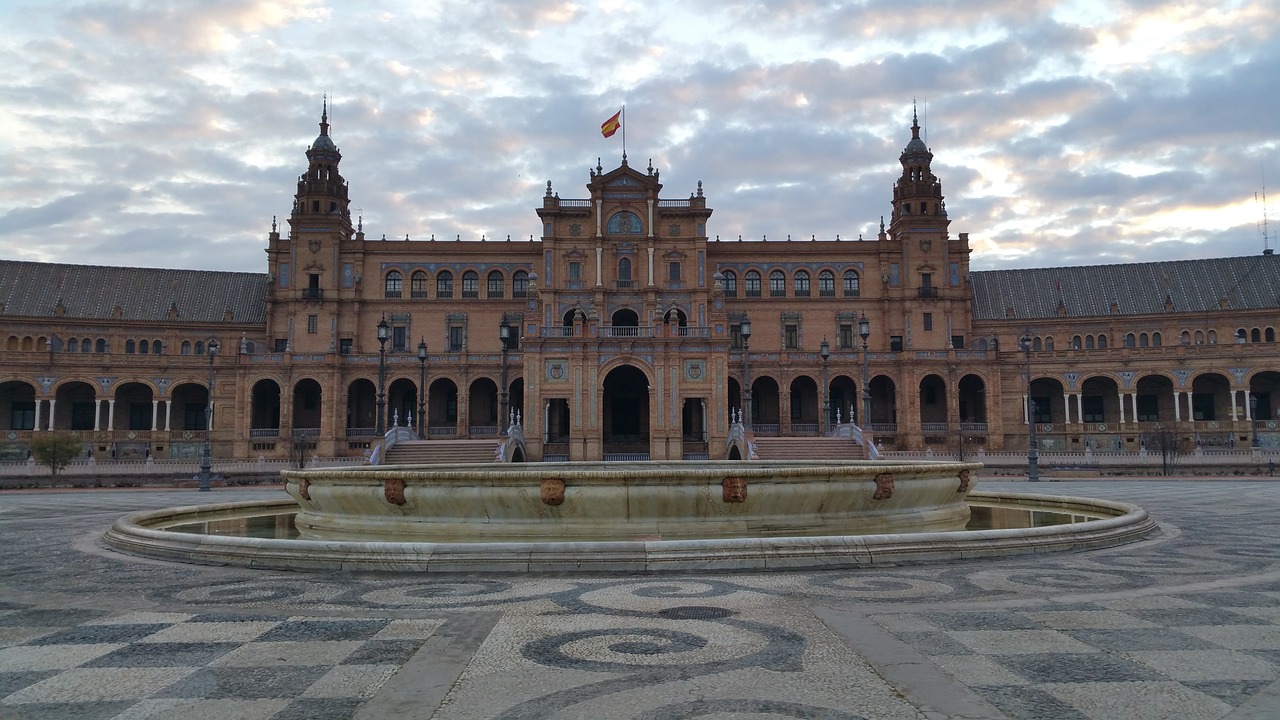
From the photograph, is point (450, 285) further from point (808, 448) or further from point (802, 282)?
point (808, 448)

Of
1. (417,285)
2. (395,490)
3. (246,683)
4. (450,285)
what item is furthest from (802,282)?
(246,683)

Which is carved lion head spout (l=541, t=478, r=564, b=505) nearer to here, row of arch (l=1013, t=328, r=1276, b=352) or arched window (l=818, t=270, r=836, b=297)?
arched window (l=818, t=270, r=836, b=297)

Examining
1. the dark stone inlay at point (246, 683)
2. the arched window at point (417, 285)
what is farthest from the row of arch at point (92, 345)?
the dark stone inlay at point (246, 683)

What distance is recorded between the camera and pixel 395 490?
12773 mm

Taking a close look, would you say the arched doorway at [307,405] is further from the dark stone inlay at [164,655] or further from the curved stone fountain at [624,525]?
the dark stone inlay at [164,655]

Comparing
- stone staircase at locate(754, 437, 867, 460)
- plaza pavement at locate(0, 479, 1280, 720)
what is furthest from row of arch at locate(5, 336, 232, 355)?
plaza pavement at locate(0, 479, 1280, 720)

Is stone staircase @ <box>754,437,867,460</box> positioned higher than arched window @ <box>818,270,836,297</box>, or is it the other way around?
arched window @ <box>818,270,836,297</box>

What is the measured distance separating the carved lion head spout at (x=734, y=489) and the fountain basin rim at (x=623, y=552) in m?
0.88

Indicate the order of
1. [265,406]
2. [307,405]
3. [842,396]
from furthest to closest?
[842,396], [307,405], [265,406]

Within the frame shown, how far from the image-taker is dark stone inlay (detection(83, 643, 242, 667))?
6.52m

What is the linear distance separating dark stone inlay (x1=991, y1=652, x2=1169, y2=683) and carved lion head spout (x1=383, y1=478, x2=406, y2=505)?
8908 mm

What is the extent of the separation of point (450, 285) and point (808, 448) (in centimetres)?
3531

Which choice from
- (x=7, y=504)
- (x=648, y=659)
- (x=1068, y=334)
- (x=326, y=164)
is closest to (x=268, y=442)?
(x=326, y=164)

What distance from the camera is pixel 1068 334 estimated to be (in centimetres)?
7094
